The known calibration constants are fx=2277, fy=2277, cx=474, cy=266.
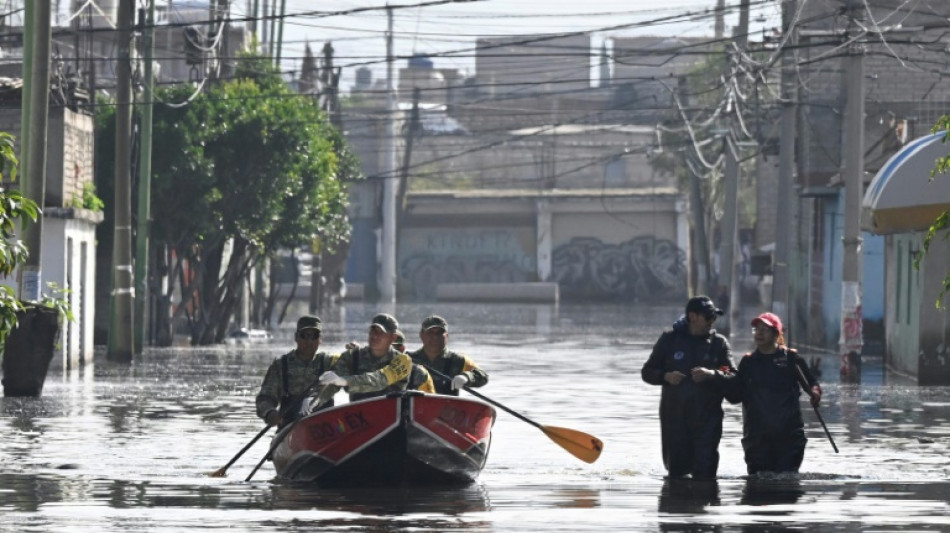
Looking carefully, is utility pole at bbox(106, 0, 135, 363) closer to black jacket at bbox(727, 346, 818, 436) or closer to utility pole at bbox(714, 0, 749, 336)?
utility pole at bbox(714, 0, 749, 336)

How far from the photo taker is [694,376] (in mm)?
19250

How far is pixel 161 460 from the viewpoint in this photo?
23281mm

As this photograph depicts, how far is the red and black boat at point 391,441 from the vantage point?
63.8ft

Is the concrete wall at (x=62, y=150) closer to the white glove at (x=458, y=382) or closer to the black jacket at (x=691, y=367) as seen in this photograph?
the white glove at (x=458, y=382)

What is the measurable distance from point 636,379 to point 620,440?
1464 centimetres

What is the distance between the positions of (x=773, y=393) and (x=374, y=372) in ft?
11.3

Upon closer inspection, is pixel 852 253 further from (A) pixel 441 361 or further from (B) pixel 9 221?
(B) pixel 9 221

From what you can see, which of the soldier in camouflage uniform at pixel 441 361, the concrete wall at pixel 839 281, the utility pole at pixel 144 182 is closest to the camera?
the soldier in camouflage uniform at pixel 441 361

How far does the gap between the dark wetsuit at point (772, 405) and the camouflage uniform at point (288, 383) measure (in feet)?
12.3

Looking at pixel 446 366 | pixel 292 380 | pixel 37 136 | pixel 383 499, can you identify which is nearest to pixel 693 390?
pixel 446 366

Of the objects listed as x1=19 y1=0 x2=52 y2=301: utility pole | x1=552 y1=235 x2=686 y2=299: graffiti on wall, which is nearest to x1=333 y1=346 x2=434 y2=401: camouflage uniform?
x1=19 y1=0 x2=52 y2=301: utility pole

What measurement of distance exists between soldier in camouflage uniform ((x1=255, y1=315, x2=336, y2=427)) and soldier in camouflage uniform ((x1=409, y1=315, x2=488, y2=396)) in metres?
0.94

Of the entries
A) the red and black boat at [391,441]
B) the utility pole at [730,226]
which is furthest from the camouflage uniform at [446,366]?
the utility pole at [730,226]

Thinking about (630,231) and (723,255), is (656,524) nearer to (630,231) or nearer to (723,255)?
(723,255)
